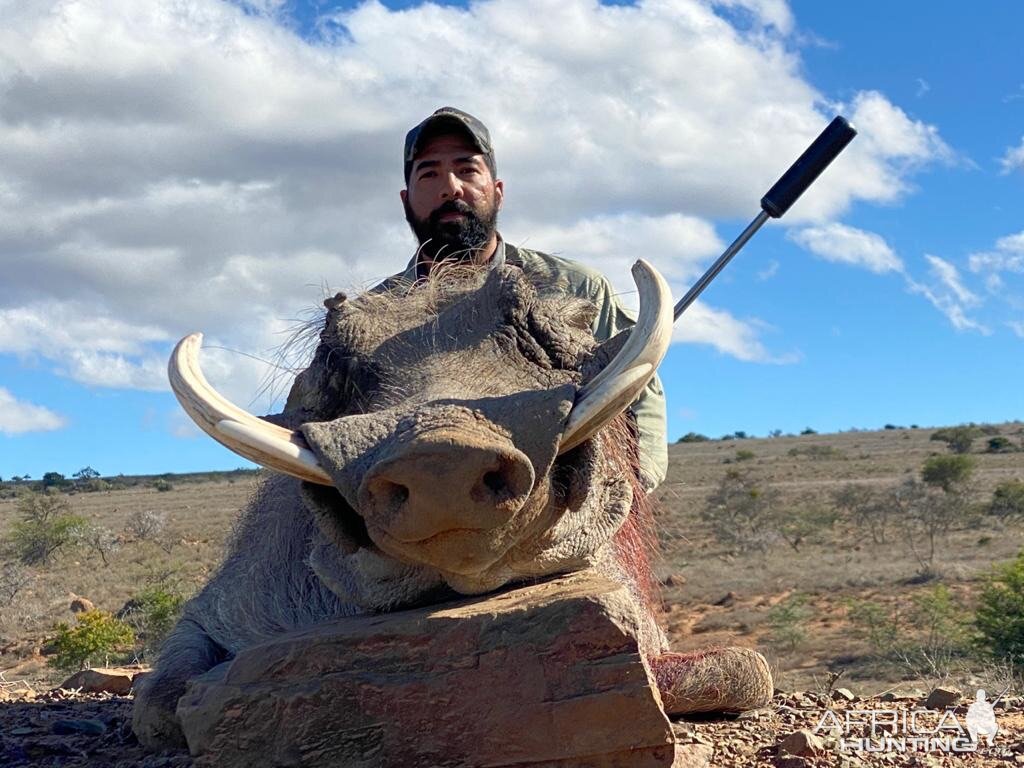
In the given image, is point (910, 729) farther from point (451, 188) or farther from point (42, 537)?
point (42, 537)

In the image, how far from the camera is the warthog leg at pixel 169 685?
171 inches

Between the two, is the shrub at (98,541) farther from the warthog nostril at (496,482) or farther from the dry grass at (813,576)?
the warthog nostril at (496,482)

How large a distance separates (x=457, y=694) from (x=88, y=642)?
10.7 meters

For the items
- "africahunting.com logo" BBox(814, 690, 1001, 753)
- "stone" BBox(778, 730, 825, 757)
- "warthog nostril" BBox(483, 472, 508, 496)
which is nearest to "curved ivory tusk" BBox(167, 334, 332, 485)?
"warthog nostril" BBox(483, 472, 508, 496)

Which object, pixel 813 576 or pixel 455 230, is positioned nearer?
pixel 455 230

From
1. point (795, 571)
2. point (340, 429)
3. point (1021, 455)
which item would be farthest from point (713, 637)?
point (1021, 455)

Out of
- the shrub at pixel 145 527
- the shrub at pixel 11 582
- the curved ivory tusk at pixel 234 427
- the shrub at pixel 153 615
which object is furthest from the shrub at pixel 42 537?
the curved ivory tusk at pixel 234 427

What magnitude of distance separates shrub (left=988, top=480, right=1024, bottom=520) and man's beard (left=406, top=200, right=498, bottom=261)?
2688 cm

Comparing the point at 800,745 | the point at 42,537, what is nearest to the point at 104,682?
the point at 800,745

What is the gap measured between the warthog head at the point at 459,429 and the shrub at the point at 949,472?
31.2m

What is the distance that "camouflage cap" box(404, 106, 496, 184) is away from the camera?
5.46 metres

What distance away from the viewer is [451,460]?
2.59 metres

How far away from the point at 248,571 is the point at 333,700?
2.09 metres

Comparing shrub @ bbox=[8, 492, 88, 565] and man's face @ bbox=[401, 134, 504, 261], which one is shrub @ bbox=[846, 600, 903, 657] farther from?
shrub @ bbox=[8, 492, 88, 565]
